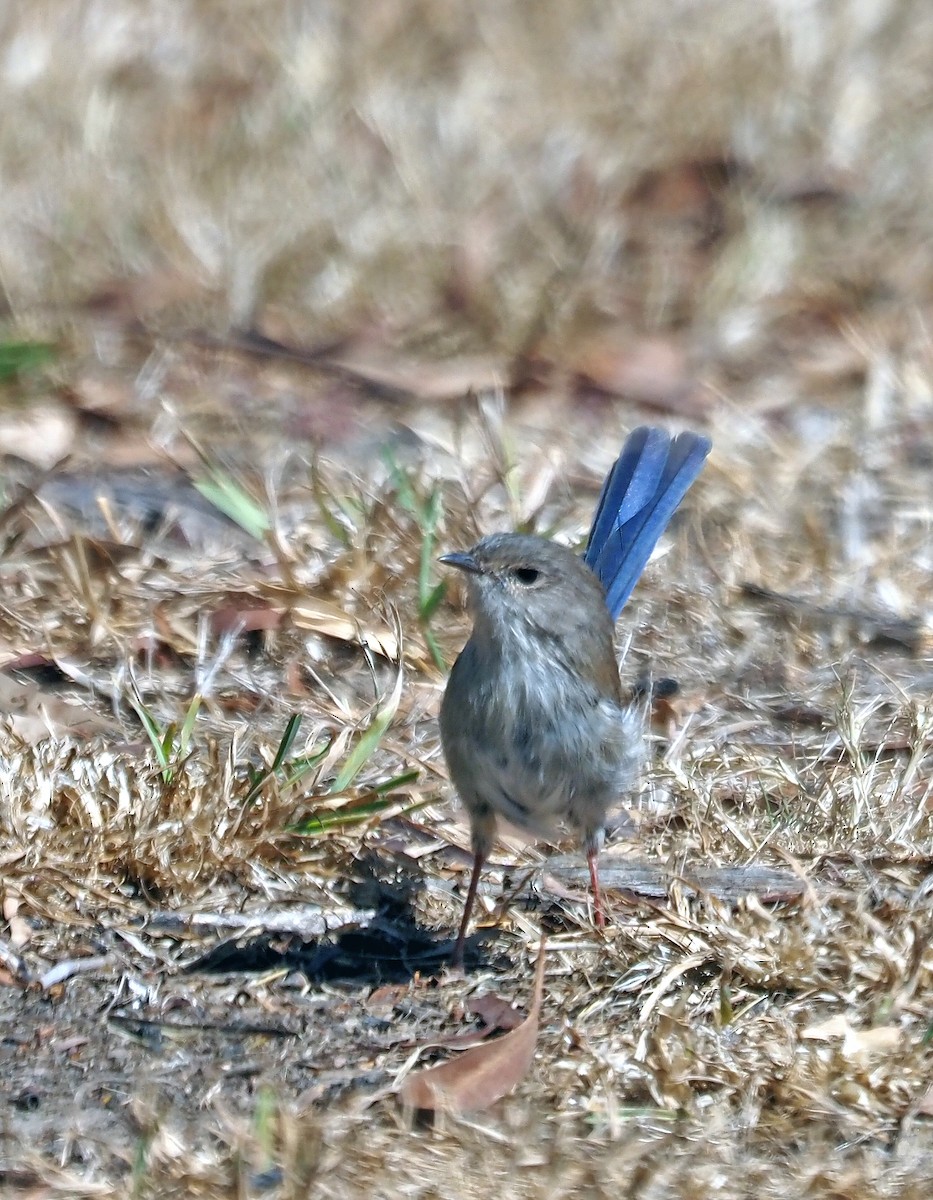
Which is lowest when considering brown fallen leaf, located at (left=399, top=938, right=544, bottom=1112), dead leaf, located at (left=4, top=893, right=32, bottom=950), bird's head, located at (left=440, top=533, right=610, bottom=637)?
dead leaf, located at (left=4, top=893, right=32, bottom=950)

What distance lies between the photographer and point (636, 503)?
4750 mm

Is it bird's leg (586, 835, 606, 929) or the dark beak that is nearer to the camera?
→ bird's leg (586, 835, 606, 929)

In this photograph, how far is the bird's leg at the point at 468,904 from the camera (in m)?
3.89

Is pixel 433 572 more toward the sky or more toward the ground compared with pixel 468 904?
more toward the sky

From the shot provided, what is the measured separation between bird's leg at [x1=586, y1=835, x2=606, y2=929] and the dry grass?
0.04 m

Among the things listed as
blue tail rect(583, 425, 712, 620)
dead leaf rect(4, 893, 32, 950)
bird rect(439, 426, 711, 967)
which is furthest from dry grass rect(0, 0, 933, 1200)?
blue tail rect(583, 425, 712, 620)

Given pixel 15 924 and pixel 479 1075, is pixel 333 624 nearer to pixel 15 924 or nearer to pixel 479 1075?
pixel 15 924

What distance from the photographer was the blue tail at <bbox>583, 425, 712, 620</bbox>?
4668mm

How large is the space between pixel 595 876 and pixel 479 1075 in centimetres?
73

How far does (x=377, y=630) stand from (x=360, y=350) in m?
1.67

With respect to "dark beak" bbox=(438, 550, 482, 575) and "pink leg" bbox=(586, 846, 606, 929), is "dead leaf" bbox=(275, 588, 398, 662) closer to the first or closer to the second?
"dark beak" bbox=(438, 550, 482, 575)

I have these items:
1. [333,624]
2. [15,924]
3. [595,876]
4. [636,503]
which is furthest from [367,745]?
[636,503]

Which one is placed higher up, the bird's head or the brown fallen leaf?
the bird's head

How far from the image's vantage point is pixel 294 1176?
2967 mm
